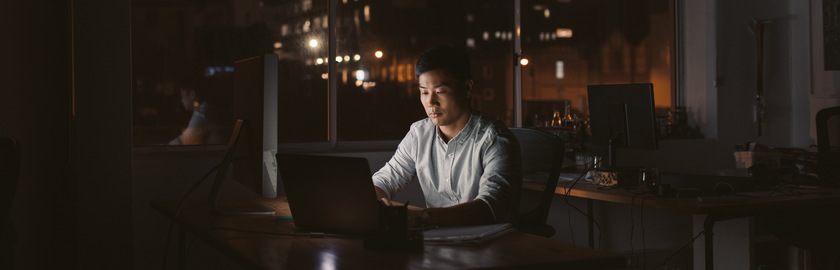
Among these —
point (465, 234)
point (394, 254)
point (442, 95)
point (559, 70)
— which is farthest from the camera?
point (559, 70)

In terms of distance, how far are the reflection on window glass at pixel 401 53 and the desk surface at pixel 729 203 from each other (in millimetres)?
1399

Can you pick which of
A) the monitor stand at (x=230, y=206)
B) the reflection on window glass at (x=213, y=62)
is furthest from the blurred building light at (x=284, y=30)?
the monitor stand at (x=230, y=206)

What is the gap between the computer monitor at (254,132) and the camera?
2.16 meters

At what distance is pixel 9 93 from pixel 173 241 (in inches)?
38.6

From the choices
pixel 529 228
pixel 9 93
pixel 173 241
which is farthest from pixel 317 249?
pixel 173 241

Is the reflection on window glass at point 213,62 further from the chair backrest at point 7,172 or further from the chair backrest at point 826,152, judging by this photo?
the chair backrest at point 826,152

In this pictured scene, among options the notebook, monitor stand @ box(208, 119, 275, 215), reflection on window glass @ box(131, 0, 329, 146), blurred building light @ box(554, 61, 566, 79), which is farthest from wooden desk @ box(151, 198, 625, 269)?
blurred building light @ box(554, 61, 566, 79)

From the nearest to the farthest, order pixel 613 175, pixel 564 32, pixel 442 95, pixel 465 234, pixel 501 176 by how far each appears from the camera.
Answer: pixel 465 234 < pixel 501 176 < pixel 442 95 < pixel 613 175 < pixel 564 32

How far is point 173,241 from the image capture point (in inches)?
129

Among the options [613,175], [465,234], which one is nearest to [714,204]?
[613,175]

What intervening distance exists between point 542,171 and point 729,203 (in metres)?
0.69

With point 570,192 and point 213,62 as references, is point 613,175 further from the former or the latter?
point 213,62

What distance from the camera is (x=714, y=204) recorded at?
2662 mm

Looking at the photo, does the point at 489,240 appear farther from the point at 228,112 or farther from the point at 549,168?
the point at 228,112
